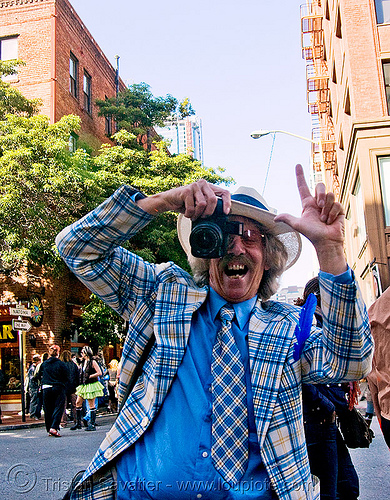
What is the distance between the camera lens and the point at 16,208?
1675 centimetres

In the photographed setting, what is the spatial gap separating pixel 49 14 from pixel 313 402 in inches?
873

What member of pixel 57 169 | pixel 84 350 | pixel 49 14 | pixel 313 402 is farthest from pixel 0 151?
pixel 313 402

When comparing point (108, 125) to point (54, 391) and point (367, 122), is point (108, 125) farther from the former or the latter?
point (54, 391)

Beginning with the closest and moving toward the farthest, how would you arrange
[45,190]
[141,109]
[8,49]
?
1. [45,190]
2. [8,49]
3. [141,109]

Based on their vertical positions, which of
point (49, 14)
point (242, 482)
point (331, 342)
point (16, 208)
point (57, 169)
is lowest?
point (242, 482)

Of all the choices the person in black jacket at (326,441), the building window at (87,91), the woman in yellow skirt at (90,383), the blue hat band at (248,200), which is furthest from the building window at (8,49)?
the blue hat band at (248,200)

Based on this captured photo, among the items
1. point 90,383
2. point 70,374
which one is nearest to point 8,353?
point 70,374

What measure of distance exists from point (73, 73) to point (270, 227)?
23.6 m

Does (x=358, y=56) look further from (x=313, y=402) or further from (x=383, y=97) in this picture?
(x=313, y=402)

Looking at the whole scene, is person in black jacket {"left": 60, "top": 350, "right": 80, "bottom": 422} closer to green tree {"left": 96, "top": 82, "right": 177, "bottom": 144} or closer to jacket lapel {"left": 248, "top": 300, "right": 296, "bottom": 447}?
jacket lapel {"left": 248, "top": 300, "right": 296, "bottom": 447}

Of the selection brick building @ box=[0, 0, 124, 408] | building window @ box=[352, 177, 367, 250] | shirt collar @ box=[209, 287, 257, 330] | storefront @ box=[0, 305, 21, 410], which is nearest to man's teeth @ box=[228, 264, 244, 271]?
shirt collar @ box=[209, 287, 257, 330]

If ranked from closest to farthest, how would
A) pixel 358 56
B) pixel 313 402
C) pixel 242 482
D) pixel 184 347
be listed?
pixel 242 482, pixel 184 347, pixel 313 402, pixel 358 56

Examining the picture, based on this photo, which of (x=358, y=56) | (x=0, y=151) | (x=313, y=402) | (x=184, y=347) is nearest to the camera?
(x=184, y=347)

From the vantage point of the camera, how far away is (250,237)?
236 cm
